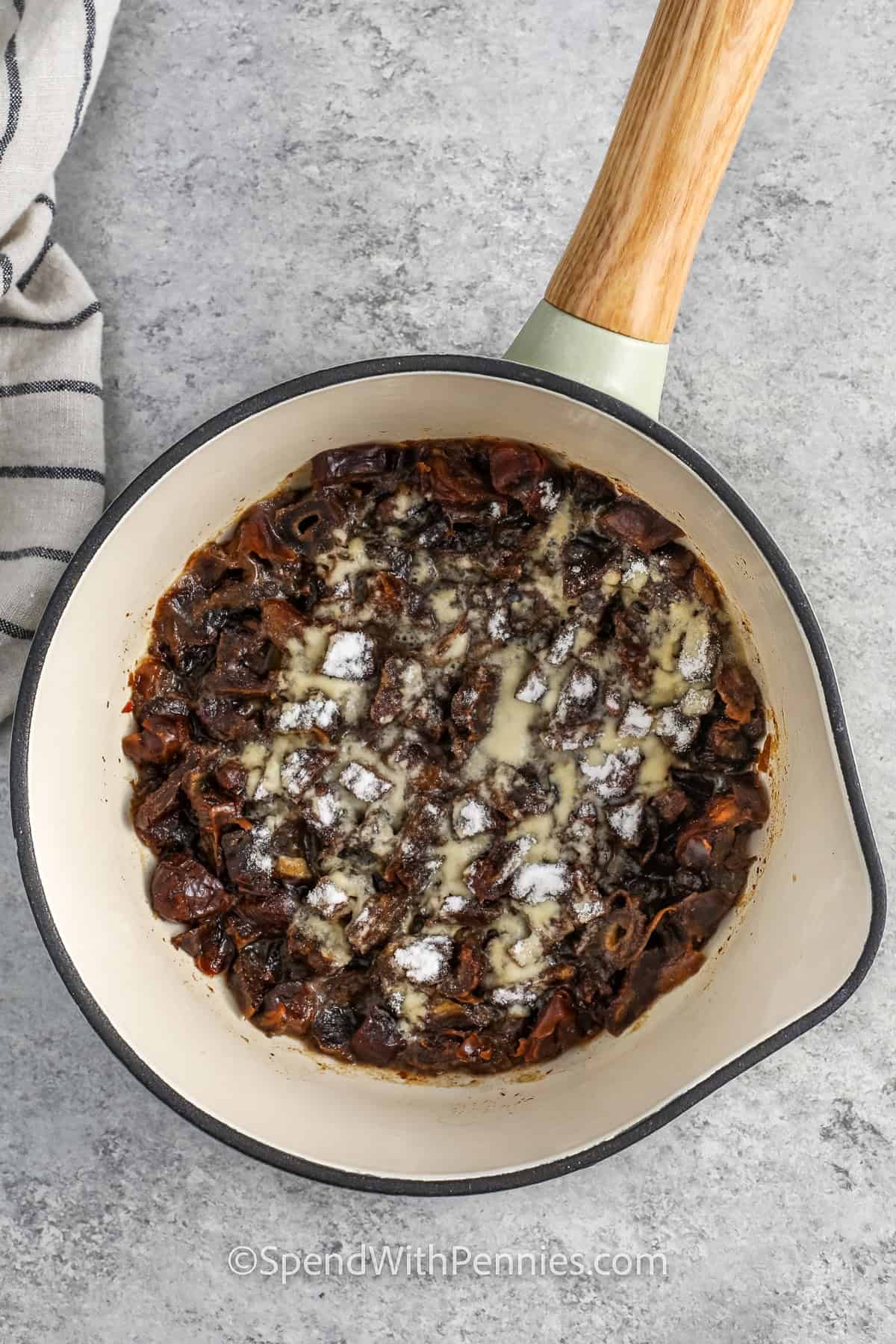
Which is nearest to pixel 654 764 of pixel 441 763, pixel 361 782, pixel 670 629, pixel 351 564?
pixel 670 629

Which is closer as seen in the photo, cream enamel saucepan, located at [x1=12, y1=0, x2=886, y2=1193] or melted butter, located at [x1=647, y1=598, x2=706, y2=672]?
cream enamel saucepan, located at [x1=12, y1=0, x2=886, y2=1193]

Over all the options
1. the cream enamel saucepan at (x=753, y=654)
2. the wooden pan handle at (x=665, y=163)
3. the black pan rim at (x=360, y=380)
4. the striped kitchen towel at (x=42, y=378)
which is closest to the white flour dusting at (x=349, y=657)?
the cream enamel saucepan at (x=753, y=654)

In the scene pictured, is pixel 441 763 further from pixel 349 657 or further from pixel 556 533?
pixel 556 533

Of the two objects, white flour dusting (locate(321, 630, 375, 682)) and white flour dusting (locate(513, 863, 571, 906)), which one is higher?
white flour dusting (locate(321, 630, 375, 682))

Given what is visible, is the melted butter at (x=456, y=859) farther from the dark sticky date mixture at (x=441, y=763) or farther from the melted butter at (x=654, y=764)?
the melted butter at (x=654, y=764)

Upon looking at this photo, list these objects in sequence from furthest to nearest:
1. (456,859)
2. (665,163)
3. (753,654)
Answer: (456,859)
(753,654)
(665,163)

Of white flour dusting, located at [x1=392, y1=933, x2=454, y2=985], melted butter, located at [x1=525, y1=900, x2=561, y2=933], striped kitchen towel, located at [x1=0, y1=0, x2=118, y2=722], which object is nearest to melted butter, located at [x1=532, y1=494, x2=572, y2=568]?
melted butter, located at [x1=525, y1=900, x2=561, y2=933]

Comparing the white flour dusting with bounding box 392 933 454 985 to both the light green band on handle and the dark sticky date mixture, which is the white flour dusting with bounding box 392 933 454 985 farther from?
the light green band on handle
